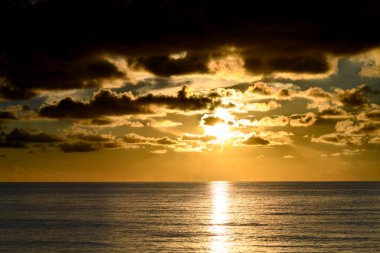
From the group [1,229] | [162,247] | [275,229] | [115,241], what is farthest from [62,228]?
[275,229]

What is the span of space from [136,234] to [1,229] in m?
28.0

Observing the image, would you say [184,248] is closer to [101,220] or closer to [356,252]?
[356,252]

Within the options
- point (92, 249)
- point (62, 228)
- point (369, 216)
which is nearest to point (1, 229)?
point (62, 228)

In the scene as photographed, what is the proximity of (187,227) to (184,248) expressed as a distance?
2764 centimetres

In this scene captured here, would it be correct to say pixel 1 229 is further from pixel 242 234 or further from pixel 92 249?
pixel 242 234

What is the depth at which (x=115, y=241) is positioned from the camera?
84.8 m

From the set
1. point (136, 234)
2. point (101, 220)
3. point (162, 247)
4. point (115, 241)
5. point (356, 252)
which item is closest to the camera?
point (356, 252)

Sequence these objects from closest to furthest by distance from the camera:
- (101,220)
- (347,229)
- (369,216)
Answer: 1. (347,229)
2. (101,220)
3. (369,216)

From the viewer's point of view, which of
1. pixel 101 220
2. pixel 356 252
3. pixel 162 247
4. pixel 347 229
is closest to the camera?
pixel 356 252

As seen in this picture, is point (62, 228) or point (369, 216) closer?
point (62, 228)

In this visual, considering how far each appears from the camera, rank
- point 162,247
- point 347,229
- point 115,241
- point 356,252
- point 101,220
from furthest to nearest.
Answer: point 101,220, point 347,229, point 115,241, point 162,247, point 356,252

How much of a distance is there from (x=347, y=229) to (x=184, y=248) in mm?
38384

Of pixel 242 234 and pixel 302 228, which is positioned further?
pixel 302 228

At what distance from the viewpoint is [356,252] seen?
73.5m
